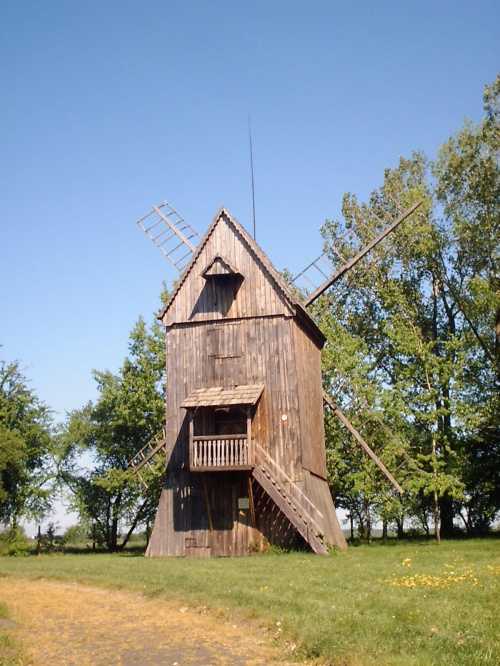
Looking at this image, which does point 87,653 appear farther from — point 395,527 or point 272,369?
point 395,527

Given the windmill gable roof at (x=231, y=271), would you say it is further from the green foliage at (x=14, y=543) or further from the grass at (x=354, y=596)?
the green foliage at (x=14, y=543)

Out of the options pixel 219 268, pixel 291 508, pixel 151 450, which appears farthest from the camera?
pixel 151 450

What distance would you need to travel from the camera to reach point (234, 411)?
27.1 meters

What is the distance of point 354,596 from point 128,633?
14.1 ft

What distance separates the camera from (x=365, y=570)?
17641 mm

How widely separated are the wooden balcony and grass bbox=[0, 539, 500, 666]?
3.54m

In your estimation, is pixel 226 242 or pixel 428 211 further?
pixel 428 211

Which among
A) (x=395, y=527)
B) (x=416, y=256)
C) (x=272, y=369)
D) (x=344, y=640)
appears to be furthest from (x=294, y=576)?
(x=395, y=527)

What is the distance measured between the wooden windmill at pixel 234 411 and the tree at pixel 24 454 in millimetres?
15360

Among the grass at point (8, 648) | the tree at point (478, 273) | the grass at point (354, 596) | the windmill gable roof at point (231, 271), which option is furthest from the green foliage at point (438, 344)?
the grass at point (8, 648)

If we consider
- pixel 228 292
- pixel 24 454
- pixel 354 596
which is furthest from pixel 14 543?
pixel 354 596

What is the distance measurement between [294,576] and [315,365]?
15.4 metres

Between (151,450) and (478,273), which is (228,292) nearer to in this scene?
(151,450)

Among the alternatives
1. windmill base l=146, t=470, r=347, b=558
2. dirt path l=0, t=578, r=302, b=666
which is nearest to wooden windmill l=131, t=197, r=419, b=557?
windmill base l=146, t=470, r=347, b=558
